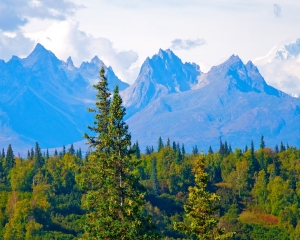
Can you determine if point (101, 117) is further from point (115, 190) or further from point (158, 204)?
point (158, 204)

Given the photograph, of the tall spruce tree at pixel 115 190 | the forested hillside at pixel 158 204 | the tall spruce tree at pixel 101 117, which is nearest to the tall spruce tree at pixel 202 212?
the tall spruce tree at pixel 115 190

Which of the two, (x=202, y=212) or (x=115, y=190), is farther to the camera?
(x=115, y=190)

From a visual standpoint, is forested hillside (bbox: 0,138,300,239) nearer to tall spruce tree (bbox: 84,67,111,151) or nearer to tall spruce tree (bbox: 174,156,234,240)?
tall spruce tree (bbox: 84,67,111,151)

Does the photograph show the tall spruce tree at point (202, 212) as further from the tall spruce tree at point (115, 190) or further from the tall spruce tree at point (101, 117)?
the tall spruce tree at point (101, 117)

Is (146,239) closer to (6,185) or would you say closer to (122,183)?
(122,183)

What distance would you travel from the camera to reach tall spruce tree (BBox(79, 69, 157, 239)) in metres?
37.0

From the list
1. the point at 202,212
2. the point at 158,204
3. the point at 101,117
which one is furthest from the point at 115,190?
the point at 158,204

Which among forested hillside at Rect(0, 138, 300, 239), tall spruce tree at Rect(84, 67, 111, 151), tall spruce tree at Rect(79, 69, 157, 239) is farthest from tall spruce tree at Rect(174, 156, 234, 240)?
forested hillside at Rect(0, 138, 300, 239)

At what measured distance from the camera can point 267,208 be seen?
18025 centimetres

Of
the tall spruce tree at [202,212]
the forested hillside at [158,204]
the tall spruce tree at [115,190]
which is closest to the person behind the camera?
the tall spruce tree at [202,212]

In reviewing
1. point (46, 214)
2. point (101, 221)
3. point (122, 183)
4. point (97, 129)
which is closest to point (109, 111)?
point (97, 129)

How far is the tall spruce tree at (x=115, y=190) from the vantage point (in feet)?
121

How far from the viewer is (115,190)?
126ft

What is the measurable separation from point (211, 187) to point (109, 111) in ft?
523
